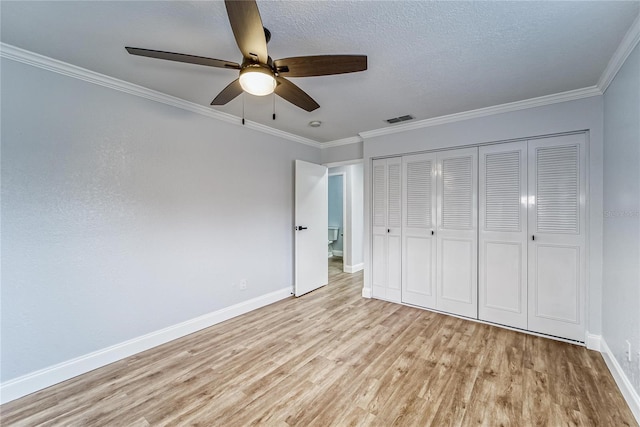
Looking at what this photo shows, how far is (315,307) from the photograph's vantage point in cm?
368

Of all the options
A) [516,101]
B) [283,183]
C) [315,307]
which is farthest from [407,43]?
[315,307]

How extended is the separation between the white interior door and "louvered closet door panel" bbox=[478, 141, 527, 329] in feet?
7.59

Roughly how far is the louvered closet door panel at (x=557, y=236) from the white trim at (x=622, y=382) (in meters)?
0.34

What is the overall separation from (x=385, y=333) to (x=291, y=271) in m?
1.74

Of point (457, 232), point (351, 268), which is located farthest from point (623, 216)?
point (351, 268)

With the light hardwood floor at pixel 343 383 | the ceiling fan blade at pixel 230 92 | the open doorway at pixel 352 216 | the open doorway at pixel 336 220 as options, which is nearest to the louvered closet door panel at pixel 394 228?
the light hardwood floor at pixel 343 383

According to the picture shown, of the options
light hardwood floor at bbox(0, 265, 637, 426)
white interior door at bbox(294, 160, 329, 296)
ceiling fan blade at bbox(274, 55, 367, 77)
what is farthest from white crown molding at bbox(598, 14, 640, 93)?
white interior door at bbox(294, 160, 329, 296)

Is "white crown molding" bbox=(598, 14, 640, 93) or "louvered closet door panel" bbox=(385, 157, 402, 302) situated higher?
"white crown molding" bbox=(598, 14, 640, 93)

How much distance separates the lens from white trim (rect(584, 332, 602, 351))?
2521mm

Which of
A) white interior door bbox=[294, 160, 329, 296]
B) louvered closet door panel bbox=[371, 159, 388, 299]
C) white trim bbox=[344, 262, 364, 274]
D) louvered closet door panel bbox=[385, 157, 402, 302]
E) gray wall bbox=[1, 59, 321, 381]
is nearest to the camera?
gray wall bbox=[1, 59, 321, 381]

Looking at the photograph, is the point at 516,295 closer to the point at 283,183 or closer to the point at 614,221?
the point at 614,221

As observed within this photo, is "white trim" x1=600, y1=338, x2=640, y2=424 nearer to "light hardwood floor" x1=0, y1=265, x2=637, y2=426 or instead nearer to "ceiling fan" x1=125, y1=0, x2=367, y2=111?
"light hardwood floor" x1=0, y1=265, x2=637, y2=426

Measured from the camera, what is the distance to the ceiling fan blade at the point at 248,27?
1.21 meters

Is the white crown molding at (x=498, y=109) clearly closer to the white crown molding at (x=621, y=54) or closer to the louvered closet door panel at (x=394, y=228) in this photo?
the white crown molding at (x=621, y=54)
